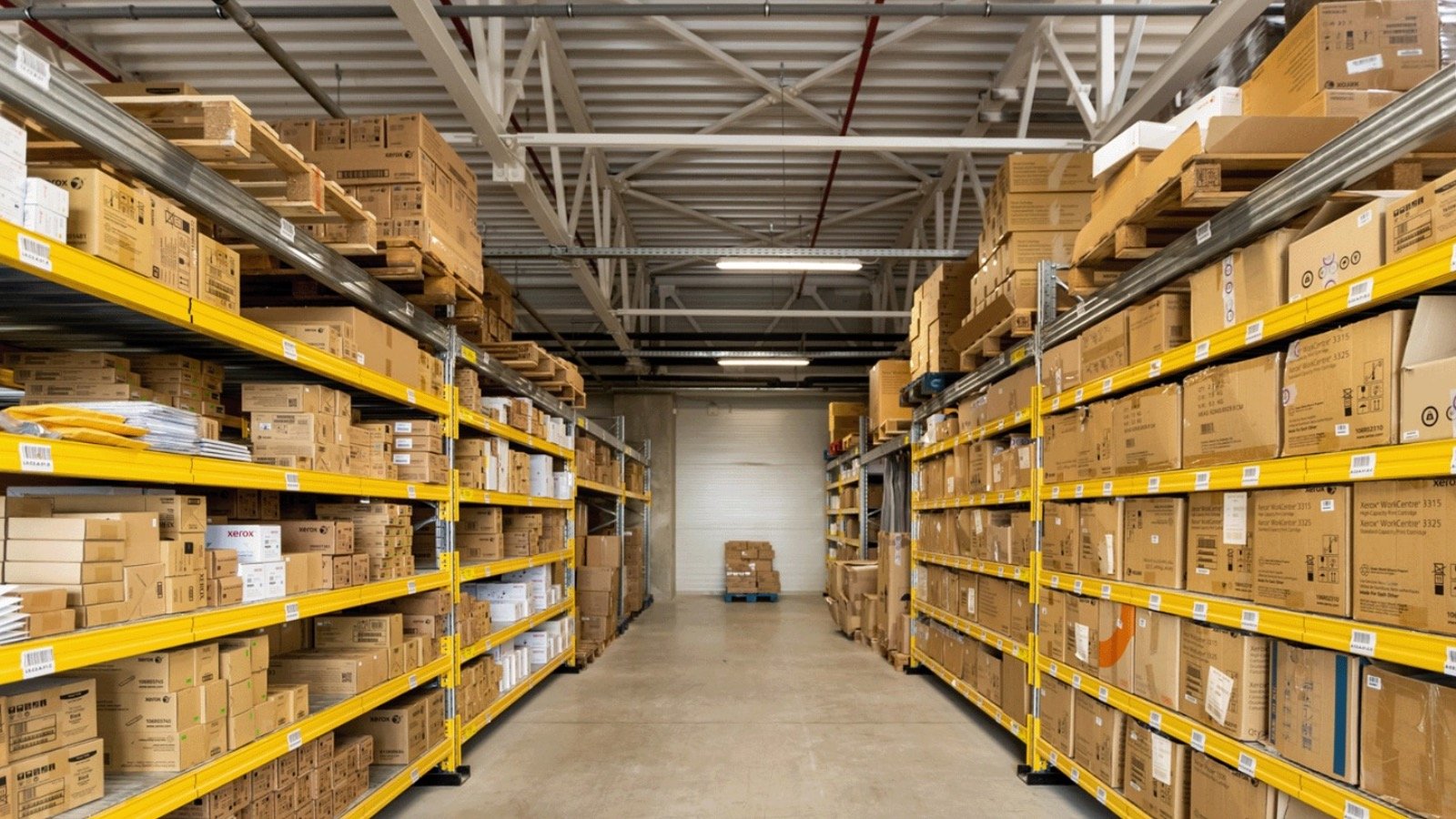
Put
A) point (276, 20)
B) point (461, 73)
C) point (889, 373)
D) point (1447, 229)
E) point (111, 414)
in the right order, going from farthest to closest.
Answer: point (889, 373), point (276, 20), point (461, 73), point (111, 414), point (1447, 229)

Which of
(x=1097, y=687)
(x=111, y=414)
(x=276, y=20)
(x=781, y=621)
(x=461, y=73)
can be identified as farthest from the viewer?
(x=781, y=621)

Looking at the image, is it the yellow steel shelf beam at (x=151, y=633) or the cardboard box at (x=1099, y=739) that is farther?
the cardboard box at (x=1099, y=739)

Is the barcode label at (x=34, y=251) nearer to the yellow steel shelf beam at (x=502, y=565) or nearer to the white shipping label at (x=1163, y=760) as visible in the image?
the yellow steel shelf beam at (x=502, y=565)

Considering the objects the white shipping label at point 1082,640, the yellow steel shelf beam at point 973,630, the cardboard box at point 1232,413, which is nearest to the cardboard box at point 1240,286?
the cardboard box at point 1232,413

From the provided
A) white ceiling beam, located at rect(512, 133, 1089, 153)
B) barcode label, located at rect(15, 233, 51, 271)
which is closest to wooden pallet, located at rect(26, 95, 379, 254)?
barcode label, located at rect(15, 233, 51, 271)

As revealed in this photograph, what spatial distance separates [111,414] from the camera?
2.68 meters

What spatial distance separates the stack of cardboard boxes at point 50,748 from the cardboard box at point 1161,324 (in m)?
4.23

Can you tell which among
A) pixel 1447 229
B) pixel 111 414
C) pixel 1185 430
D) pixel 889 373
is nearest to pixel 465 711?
pixel 111 414

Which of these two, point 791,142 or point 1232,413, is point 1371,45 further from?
point 791,142

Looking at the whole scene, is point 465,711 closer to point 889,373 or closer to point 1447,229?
point 1447,229

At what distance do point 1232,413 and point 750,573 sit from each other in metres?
14.2

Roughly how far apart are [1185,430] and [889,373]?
23.3 feet

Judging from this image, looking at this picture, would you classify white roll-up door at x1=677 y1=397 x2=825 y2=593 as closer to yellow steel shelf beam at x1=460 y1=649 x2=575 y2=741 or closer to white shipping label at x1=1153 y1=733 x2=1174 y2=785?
yellow steel shelf beam at x1=460 y1=649 x2=575 y2=741

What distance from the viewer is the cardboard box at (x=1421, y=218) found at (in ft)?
7.61
